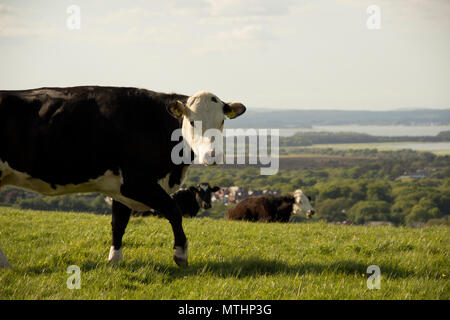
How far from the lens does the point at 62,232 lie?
361 inches

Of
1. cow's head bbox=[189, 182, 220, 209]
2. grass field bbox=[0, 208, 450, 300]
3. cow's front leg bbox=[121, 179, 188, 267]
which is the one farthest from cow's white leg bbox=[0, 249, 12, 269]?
cow's head bbox=[189, 182, 220, 209]

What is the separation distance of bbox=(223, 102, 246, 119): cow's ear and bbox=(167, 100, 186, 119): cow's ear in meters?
0.63

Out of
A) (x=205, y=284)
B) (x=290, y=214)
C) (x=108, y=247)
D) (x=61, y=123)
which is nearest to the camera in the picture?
(x=205, y=284)

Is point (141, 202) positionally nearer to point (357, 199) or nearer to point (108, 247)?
point (108, 247)

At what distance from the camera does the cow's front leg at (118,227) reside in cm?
714

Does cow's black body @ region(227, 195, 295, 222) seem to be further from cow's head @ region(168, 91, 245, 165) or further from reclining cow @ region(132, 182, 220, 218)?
cow's head @ region(168, 91, 245, 165)

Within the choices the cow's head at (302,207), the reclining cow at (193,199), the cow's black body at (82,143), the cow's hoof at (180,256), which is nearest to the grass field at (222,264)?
the cow's hoof at (180,256)

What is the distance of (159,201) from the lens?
658cm

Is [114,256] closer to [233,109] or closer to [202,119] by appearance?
[202,119]

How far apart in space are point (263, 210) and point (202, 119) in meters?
11.3

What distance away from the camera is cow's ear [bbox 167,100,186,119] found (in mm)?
Answer: 6750

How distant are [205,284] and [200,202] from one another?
1273 cm

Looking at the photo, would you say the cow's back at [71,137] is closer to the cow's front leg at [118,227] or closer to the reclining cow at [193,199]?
the cow's front leg at [118,227]
